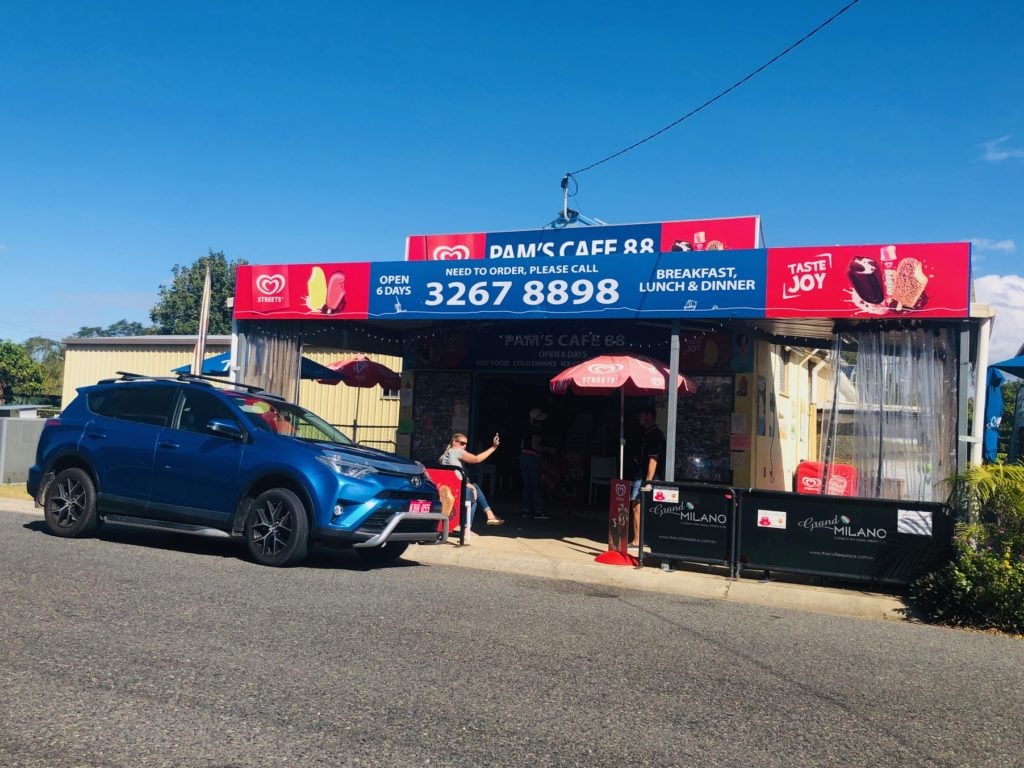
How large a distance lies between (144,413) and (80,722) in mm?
6610

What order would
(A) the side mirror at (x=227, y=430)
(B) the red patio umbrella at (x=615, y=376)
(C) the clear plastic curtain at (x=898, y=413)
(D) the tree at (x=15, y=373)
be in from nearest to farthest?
(A) the side mirror at (x=227, y=430) < (C) the clear plastic curtain at (x=898, y=413) < (B) the red patio umbrella at (x=615, y=376) < (D) the tree at (x=15, y=373)

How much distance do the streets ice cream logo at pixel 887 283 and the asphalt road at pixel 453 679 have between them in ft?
11.9

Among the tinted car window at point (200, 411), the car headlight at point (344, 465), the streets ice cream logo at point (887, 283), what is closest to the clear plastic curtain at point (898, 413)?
the streets ice cream logo at point (887, 283)

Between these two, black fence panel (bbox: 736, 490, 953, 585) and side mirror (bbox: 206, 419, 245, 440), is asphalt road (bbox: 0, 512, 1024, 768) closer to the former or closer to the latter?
black fence panel (bbox: 736, 490, 953, 585)

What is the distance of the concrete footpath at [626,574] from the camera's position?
30.8 ft

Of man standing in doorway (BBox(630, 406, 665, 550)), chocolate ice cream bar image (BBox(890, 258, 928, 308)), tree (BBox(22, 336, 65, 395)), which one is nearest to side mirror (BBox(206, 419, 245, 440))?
man standing in doorway (BBox(630, 406, 665, 550))

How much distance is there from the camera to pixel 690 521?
1066cm

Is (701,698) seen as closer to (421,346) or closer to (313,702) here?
(313,702)

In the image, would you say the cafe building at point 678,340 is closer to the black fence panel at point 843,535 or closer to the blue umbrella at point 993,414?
the black fence panel at point 843,535

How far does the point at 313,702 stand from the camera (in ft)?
16.1

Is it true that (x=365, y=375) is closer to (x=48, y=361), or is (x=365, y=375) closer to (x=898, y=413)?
(x=898, y=413)

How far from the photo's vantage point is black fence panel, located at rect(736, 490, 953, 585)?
9.59 metres

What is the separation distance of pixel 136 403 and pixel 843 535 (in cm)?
792

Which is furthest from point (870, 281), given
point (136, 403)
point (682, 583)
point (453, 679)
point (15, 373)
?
point (15, 373)
